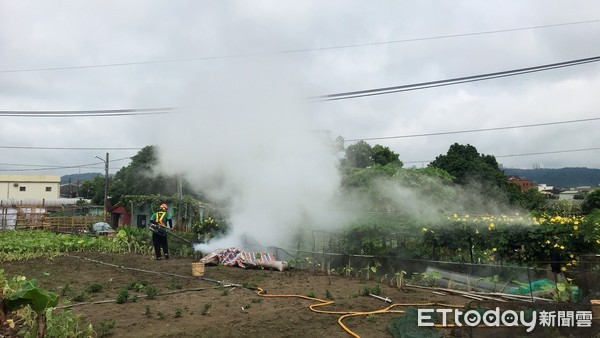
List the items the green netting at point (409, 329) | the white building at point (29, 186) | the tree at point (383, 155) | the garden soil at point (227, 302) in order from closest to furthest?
the green netting at point (409, 329) → the garden soil at point (227, 302) → the tree at point (383, 155) → the white building at point (29, 186)

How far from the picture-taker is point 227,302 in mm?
8211

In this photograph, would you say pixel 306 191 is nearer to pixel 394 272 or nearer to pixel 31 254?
pixel 394 272

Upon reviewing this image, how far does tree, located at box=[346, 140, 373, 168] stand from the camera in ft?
134

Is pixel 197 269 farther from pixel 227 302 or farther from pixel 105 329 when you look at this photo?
pixel 105 329

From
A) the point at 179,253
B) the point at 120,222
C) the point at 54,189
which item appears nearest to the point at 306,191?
the point at 179,253

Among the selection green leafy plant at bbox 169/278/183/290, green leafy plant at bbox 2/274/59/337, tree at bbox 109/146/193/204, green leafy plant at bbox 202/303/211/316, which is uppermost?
tree at bbox 109/146/193/204

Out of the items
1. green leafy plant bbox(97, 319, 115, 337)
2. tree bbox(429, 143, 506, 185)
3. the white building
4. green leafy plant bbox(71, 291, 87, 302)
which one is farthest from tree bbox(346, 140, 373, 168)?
the white building

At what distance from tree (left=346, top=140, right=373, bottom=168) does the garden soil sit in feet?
94.1

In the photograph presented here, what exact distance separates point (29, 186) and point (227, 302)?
81.0m

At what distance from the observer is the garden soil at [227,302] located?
6.32 metres

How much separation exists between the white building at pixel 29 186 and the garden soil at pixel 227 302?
71493mm

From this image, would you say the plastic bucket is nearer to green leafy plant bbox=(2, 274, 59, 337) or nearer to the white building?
green leafy plant bbox=(2, 274, 59, 337)

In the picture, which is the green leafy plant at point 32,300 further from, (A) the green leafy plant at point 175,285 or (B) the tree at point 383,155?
(B) the tree at point 383,155

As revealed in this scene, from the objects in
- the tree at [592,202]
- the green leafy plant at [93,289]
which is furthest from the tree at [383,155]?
the green leafy plant at [93,289]
